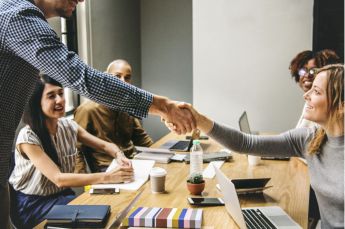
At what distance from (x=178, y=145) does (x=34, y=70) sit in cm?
160

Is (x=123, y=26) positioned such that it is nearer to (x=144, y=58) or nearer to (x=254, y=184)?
(x=144, y=58)

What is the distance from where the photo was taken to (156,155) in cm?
264

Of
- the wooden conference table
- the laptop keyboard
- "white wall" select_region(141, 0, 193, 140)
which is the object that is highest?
"white wall" select_region(141, 0, 193, 140)

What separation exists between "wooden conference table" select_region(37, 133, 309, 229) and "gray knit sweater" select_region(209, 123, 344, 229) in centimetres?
10

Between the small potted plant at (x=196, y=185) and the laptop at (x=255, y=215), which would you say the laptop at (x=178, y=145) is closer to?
the small potted plant at (x=196, y=185)

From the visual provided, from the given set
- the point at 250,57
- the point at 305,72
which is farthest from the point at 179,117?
the point at 250,57

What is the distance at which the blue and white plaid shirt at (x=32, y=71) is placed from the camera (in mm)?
1388

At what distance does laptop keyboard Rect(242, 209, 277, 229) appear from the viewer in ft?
5.16

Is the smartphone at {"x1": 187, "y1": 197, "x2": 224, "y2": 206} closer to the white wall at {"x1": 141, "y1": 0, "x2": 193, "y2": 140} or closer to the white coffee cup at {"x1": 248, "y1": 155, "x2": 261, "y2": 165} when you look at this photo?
the white coffee cup at {"x1": 248, "y1": 155, "x2": 261, "y2": 165}

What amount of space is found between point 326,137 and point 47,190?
141 cm

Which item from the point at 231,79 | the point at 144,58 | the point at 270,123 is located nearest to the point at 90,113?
the point at 231,79

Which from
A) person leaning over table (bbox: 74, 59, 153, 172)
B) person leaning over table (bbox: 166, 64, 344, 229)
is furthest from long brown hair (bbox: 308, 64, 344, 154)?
person leaning over table (bbox: 74, 59, 153, 172)

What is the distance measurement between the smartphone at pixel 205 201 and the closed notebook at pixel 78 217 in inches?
15.2

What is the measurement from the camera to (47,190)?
2.26 meters
